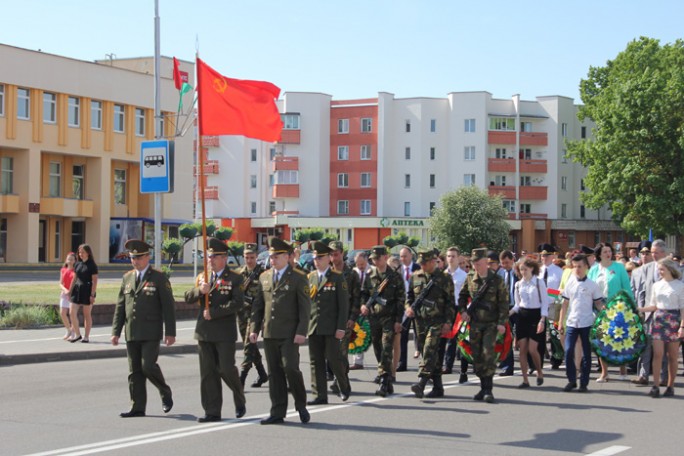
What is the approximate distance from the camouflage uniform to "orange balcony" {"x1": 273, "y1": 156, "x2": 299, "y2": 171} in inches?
2965

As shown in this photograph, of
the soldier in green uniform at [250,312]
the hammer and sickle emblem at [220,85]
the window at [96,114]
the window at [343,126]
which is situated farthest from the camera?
the window at [343,126]

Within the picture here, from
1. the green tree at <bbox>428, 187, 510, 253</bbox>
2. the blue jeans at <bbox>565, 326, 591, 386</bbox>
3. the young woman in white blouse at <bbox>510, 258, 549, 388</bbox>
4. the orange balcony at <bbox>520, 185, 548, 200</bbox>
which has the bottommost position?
the blue jeans at <bbox>565, 326, 591, 386</bbox>

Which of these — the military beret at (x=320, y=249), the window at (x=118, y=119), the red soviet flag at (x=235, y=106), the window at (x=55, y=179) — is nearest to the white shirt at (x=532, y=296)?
the military beret at (x=320, y=249)

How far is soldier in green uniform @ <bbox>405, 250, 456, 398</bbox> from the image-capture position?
12.2m

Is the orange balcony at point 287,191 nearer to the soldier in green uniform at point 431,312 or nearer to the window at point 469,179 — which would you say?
the window at point 469,179

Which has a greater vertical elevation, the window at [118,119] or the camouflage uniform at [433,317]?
the window at [118,119]

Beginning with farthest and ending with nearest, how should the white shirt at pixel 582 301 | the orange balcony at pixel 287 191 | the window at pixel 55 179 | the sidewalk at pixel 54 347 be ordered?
the orange balcony at pixel 287 191, the window at pixel 55 179, the sidewalk at pixel 54 347, the white shirt at pixel 582 301

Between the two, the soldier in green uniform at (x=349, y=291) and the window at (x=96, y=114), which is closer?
the soldier in green uniform at (x=349, y=291)

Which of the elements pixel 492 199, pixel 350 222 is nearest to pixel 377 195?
pixel 350 222

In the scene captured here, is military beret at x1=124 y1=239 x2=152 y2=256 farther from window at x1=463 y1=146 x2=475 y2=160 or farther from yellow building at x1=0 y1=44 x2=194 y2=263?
window at x1=463 y1=146 x2=475 y2=160

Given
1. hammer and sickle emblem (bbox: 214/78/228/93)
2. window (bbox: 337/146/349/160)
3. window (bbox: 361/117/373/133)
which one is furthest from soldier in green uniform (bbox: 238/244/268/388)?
window (bbox: 337/146/349/160)

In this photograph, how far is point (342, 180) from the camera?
88.1 metres

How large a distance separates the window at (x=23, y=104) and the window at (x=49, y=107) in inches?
Result: 42.0

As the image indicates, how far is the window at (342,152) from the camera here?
87.7m
